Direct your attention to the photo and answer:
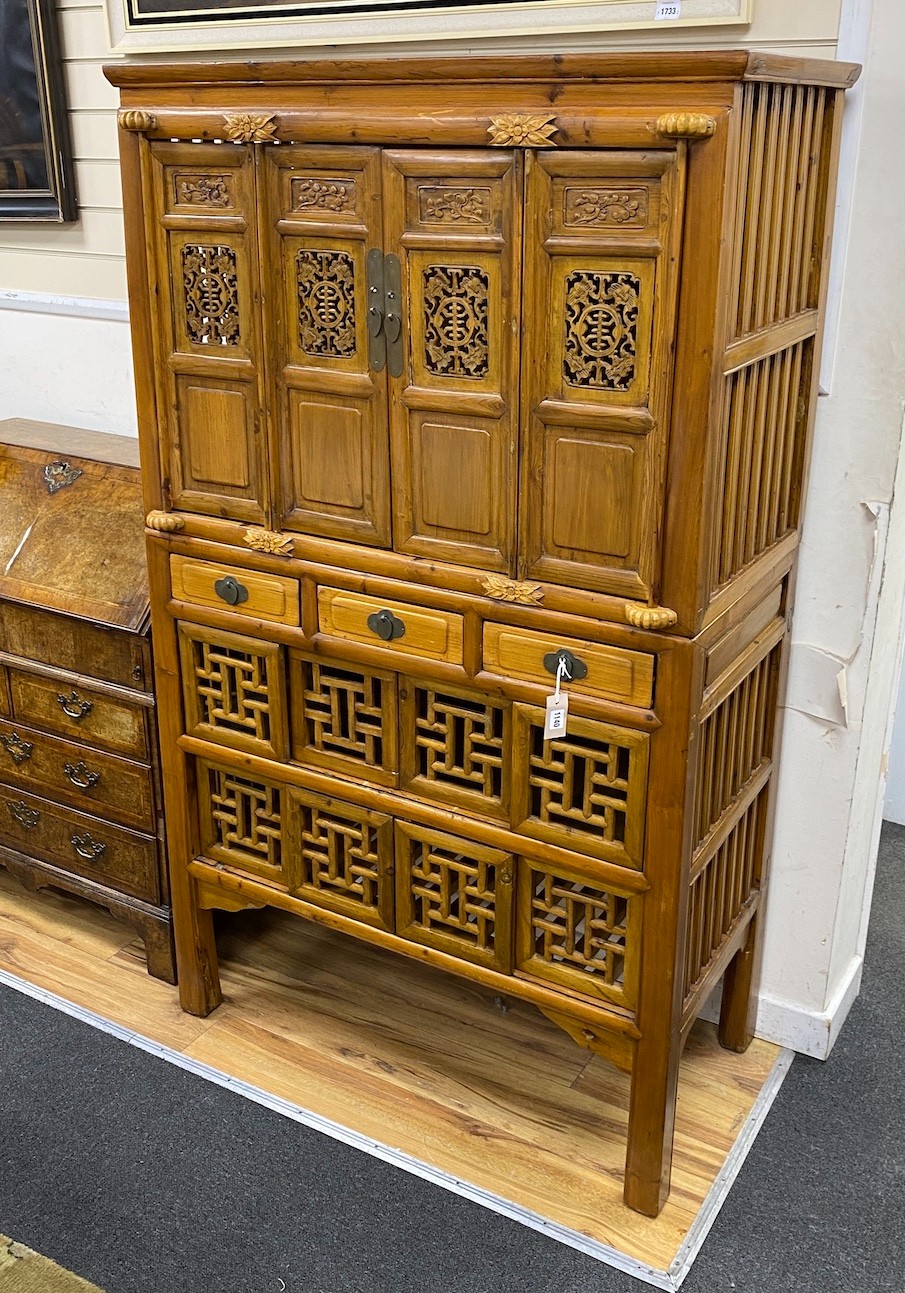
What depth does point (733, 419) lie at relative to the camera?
1.84 m

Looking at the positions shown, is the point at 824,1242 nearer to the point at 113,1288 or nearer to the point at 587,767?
the point at 587,767

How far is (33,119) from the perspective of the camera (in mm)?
3045

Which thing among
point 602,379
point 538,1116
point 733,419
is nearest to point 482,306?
point 602,379

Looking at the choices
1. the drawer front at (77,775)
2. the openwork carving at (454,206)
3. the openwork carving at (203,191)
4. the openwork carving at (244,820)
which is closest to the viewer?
the openwork carving at (454,206)

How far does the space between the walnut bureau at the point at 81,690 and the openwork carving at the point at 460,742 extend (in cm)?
69

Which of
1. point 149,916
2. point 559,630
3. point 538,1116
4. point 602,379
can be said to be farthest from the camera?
point 149,916

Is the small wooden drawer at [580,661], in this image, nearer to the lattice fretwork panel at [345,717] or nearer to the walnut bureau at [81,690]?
the lattice fretwork panel at [345,717]

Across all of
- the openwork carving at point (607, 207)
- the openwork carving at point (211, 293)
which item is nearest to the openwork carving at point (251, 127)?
the openwork carving at point (211, 293)

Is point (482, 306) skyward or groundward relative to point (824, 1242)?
skyward

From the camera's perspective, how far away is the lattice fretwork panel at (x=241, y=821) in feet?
8.04

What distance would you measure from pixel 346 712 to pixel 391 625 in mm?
287

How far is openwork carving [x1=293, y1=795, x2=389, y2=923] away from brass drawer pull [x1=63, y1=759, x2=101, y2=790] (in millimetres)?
601

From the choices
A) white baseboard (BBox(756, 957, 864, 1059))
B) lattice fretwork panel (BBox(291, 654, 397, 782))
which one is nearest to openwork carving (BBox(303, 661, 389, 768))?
lattice fretwork panel (BBox(291, 654, 397, 782))

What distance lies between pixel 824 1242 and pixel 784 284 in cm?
162
